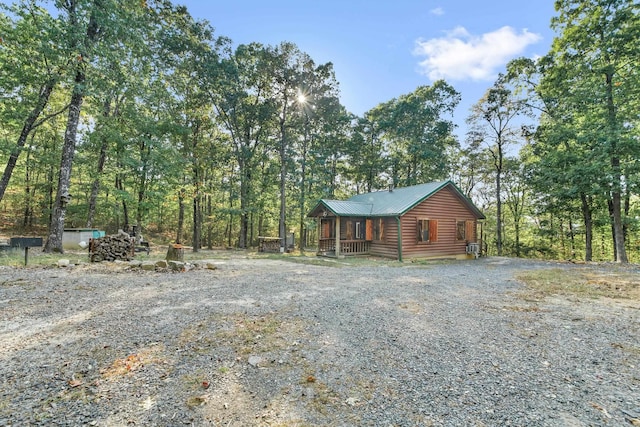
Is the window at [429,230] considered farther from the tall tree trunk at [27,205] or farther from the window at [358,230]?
the tall tree trunk at [27,205]

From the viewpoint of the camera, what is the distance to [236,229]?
105 feet

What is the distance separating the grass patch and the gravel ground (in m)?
1.03

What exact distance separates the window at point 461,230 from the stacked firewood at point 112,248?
1602 cm

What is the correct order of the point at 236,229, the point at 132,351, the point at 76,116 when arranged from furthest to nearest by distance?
the point at 236,229 < the point at 76,116 < the point at 132,351

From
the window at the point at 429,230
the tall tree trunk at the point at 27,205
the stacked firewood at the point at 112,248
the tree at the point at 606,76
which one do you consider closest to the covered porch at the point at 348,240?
the window at the point at 429,230

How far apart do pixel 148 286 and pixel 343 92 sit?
61.6 feet

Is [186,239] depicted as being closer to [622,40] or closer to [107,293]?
[107,293]

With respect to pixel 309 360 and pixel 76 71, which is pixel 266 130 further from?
pixel 309 360

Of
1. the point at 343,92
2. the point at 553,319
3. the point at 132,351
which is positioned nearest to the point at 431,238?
the point at 553,319

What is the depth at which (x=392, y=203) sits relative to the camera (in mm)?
15523

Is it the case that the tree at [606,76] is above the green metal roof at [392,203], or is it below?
above

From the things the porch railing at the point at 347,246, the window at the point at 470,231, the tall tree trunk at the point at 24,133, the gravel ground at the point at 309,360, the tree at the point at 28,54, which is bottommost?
the gravel ground at the point at 309,360

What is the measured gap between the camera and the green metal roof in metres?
14.4

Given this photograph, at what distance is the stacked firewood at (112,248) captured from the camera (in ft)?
31.4
